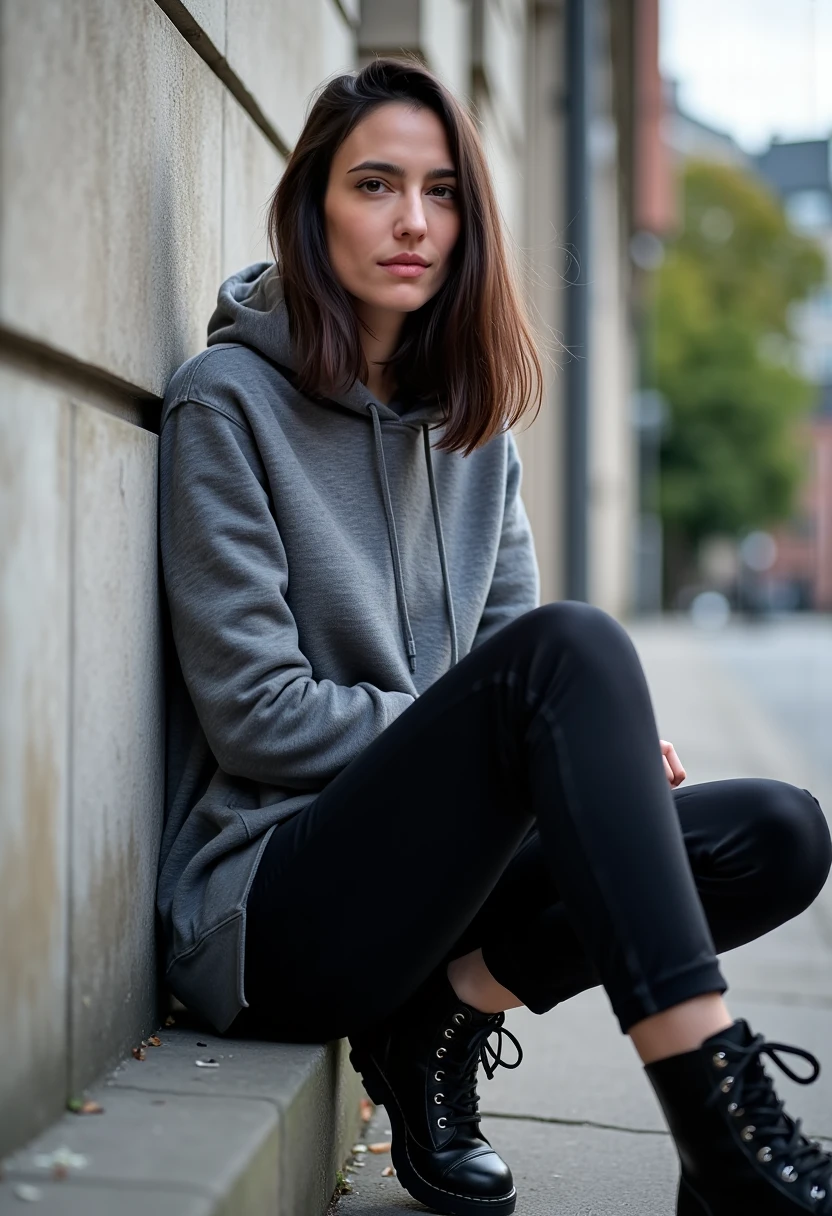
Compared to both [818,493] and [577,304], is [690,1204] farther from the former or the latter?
[818,493]

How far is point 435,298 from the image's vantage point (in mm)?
2426

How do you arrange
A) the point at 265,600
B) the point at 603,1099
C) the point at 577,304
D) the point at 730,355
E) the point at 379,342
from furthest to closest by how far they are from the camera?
the point at 730,355 < the point at 577,304 < the point at 603,1099 < the point at 379,342 < the point at 265,600

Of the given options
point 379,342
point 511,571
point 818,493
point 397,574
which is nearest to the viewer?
point 397,574

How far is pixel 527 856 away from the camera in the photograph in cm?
219

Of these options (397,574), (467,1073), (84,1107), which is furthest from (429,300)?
(84,1107)

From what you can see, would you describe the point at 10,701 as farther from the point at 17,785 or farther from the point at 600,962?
the point at 600,962

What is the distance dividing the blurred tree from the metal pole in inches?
1177

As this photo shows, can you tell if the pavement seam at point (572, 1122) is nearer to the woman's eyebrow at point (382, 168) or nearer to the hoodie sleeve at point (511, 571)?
the hoodie sleeve at point (511, 571)

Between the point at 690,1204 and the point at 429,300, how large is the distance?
1417 millimetres

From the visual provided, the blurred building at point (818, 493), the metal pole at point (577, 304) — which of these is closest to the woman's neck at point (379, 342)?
the metal pole at point (577, 304)

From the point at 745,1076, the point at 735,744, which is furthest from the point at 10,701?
the point at 735,744

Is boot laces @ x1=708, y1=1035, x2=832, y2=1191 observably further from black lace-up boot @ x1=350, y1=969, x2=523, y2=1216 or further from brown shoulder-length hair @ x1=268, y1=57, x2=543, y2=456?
brown shoulder-length hair @ x1=268, y1=57, x2=543, y2=456

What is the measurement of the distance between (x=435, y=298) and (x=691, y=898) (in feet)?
3.68

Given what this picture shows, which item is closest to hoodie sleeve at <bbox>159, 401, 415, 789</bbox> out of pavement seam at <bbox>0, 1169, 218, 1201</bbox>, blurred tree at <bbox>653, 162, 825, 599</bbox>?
pavement seam at <bbox>0, 1169, 218, 1201</bbox>
